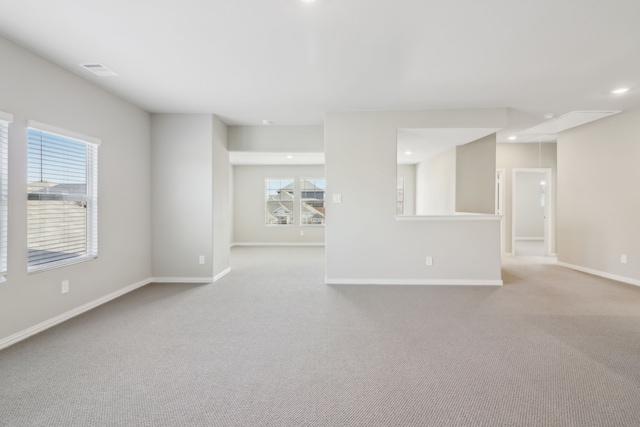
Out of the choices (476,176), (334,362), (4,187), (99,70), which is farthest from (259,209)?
(334,362)

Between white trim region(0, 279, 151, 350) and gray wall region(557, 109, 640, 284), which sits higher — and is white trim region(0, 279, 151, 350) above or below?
A: below

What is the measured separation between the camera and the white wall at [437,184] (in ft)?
20.8

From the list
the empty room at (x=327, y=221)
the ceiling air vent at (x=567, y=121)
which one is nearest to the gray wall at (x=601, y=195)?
the empty room at (x=327, y=221)

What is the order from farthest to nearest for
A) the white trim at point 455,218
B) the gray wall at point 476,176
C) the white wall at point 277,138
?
the white wall at point 277,138
the gray wall at point 476,176
the white trim at point 455,218

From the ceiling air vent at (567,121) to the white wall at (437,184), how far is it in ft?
4.79

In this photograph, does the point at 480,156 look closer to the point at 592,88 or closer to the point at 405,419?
the point at 592,88

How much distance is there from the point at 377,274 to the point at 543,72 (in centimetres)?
308

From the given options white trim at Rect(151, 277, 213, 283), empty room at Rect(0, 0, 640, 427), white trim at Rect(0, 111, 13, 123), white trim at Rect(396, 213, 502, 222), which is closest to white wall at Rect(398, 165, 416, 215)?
empty room at Rect(0, 0, 640, 427)

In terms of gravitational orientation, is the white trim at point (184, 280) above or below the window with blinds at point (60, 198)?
below

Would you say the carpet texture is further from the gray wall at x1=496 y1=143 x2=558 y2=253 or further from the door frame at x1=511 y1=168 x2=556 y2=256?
the gray wall at x1=496 y1=143 x2=558 y2=253

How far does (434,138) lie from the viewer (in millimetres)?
5266

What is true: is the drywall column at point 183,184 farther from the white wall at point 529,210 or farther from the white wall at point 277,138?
the white wall at point 529,210

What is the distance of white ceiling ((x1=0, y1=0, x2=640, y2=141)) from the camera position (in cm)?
221

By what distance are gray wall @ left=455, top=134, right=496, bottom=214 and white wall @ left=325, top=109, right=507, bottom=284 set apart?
2.72 ft
